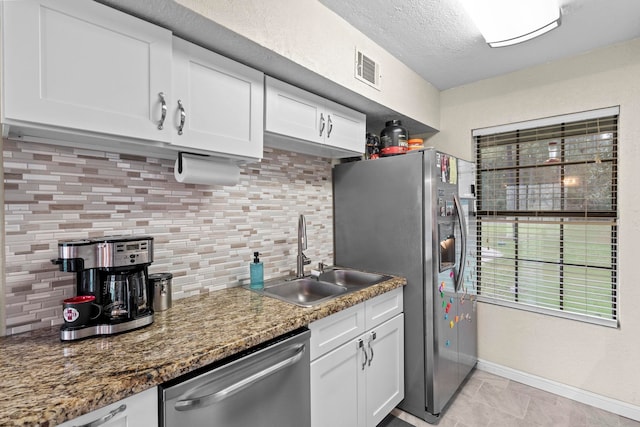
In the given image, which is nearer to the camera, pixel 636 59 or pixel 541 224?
pixel 636 59

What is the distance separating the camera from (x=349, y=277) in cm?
229

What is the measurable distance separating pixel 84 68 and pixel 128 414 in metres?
1.08

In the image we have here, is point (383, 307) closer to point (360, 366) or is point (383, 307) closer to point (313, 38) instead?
point (360, 366)

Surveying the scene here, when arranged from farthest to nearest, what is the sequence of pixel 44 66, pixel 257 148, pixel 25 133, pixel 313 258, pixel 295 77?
1. pixel 313 258
2. pixel 295 77
3. pixel 257 148
4. pixel 25 133
5. pixel 44 66

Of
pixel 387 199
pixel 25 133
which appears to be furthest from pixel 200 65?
pixel 387 199

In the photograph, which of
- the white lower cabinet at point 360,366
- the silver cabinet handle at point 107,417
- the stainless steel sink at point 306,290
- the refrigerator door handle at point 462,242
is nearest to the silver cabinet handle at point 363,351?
the white lower cabinet at point 360,366

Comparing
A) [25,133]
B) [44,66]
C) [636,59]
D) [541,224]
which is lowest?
[541,224]

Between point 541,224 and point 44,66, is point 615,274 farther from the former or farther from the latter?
point 44,66

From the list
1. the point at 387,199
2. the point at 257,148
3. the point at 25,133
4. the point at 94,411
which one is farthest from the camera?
the point at 387,199

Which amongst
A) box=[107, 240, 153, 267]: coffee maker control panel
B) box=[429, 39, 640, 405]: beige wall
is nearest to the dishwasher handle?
box=[107, 240, 153, 267]: coffee maker control panel

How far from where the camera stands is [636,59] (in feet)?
6.57

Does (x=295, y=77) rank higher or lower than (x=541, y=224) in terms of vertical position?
higher

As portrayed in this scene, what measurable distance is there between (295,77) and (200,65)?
52 centimetres

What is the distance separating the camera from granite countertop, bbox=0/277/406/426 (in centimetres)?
75
